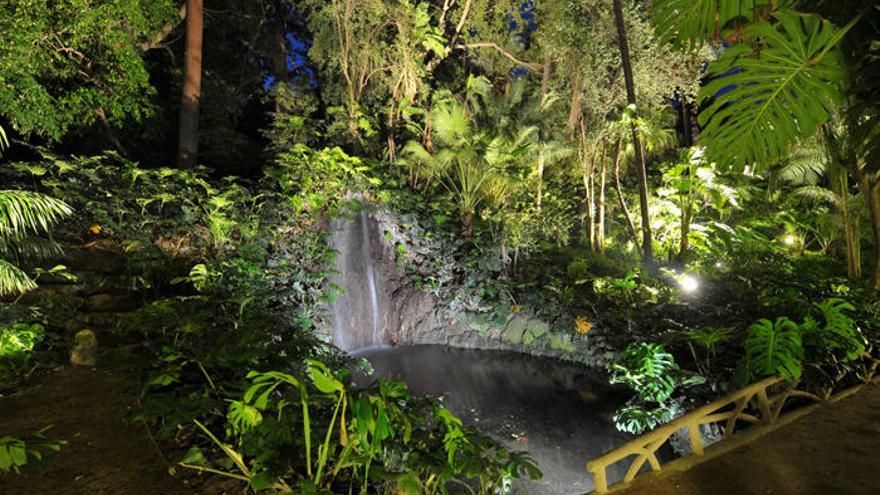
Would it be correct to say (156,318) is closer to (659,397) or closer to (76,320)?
(76,320)

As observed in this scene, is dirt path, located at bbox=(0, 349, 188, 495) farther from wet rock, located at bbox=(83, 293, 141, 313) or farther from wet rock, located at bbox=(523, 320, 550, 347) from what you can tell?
wet rock, located at bbox=(523, 320, 550, 347)

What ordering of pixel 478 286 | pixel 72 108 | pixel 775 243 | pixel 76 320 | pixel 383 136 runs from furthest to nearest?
pixel 383 136
pixel 775 243
pixel 478 286
pixel 72 108
pixel 76 320

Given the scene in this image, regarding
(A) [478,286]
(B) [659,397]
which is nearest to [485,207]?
(A) [478,286]

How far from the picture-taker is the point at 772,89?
1831 mm

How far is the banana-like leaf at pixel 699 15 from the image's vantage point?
196 cm

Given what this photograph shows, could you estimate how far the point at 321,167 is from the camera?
8.06m

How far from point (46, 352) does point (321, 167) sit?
203 inches

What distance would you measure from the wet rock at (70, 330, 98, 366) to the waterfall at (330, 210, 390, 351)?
13.6ft

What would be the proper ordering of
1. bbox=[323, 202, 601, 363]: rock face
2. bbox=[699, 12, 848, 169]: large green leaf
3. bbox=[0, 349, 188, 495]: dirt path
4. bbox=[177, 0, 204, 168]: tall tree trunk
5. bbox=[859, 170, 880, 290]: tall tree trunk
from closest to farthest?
1. bbox=[699, 12, 848, 169]: large green leaf
2. bbox=[0, 349, 188, 495]: dirt path
3. bbox=[859, 170, 880, 290]: tall tree trunk
4. bbox=[323, 202, 601, 363]: rock face
5. bbox=[177, 0, 204, 168]: tall tree trunk

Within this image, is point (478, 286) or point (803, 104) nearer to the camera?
point (803, 104)

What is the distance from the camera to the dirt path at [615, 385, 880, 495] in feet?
8.80

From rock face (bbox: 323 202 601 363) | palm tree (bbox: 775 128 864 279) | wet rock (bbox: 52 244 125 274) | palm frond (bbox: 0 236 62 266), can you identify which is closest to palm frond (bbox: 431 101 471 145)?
rock face (bbox: 323 202 601 363)

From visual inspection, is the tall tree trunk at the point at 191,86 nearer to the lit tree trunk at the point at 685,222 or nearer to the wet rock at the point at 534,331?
the wet rock at the point at 534,331

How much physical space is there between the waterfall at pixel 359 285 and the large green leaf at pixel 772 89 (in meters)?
6.99
